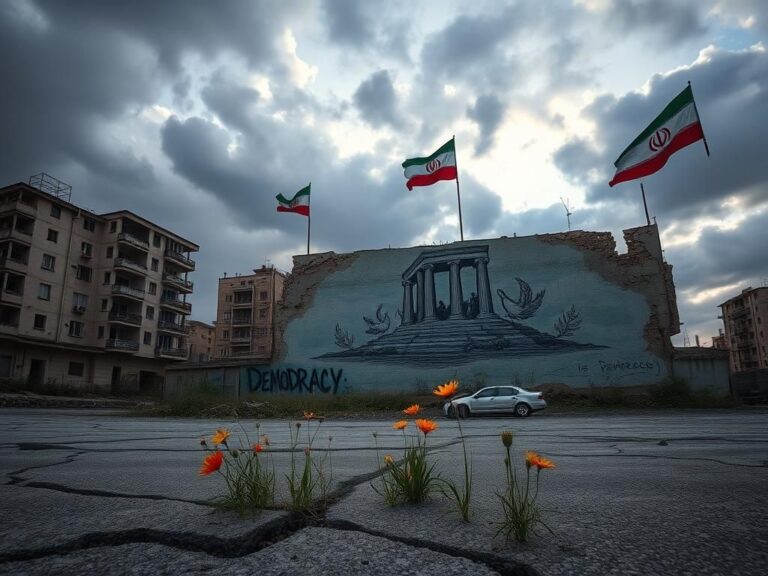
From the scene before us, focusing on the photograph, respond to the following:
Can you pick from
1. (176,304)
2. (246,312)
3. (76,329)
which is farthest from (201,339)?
(76,329)

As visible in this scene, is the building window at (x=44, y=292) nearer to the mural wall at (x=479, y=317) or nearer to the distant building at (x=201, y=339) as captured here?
the mural wall at (x=479, y=317)

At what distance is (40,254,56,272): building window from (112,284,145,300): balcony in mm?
4990

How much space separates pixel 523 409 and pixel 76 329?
4163 centimetres

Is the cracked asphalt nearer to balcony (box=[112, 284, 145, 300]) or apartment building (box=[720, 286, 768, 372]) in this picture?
balcony (box=[112, 284, 145, 300])

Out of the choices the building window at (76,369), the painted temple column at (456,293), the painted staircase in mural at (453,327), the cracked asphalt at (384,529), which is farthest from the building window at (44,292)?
the cracked asphalt at (384,529)

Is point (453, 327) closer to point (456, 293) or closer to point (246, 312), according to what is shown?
point (456, 293)

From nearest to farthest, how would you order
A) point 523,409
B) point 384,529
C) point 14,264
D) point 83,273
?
1. point 384,529
2. point 523,409
3. point 14,264
4. point 83,273

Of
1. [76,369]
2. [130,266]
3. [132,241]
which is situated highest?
[132,241]

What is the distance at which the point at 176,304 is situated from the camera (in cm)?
5278

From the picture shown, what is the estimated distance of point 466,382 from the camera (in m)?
22.3

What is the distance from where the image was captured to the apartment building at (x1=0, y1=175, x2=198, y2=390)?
125 ft

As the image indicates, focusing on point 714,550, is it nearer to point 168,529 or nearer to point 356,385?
point 168,529

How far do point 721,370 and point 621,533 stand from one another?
2255 cm

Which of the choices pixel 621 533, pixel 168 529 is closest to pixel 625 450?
pixel 621 533
